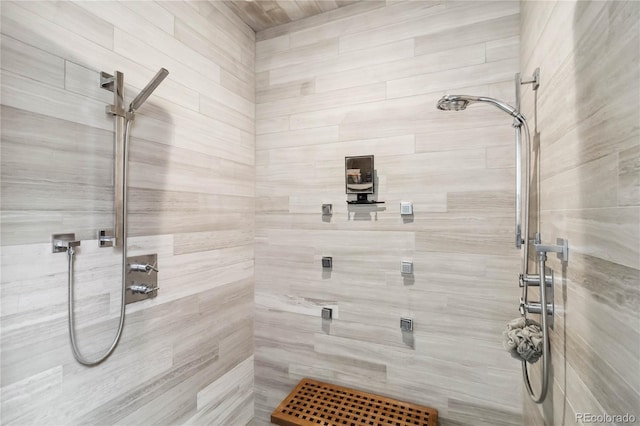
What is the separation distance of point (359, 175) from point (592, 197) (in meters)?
Result: 1.12

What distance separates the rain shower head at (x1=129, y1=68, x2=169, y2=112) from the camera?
1234mm

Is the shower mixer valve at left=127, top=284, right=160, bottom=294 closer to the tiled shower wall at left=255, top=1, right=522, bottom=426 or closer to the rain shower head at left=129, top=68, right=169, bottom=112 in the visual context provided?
the rain shower head at left=129, top=68, right=169, bottom=112

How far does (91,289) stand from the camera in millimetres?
1220

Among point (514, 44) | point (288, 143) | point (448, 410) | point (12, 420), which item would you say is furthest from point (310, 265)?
point (514, 44)

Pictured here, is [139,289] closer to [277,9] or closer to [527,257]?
[527,257]

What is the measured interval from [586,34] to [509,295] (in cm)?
114

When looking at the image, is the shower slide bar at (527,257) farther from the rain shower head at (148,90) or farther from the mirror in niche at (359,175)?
the rain shower head at (148,90)

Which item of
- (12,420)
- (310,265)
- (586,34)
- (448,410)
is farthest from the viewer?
(310,265)

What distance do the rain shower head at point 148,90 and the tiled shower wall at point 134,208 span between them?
10 centimetres

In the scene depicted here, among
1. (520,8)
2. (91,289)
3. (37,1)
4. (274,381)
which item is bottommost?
(274,381)

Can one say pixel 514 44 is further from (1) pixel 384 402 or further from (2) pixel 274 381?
(2) pixel 274 381

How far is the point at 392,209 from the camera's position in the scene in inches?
70.3

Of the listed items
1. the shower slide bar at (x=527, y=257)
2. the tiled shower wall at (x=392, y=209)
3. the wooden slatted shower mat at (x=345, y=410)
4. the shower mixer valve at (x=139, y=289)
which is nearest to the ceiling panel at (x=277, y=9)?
the tiled shower wall at (x=392, y=209)

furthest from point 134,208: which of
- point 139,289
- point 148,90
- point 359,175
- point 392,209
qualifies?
point 392,209
